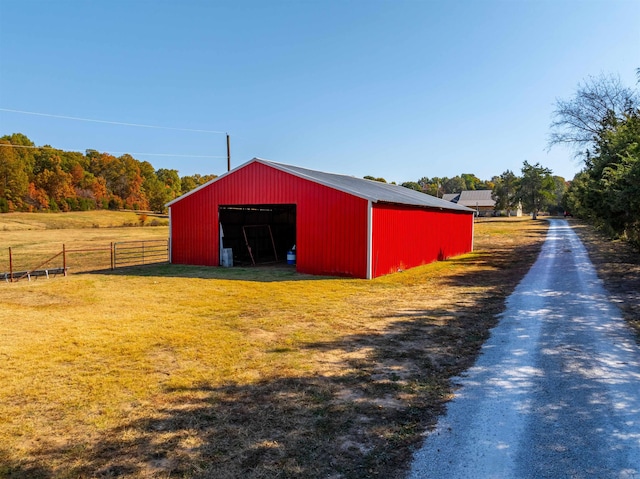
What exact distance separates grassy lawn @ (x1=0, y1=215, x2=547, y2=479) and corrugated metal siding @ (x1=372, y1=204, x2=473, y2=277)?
3915mm

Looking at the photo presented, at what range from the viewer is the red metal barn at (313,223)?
14.2 m

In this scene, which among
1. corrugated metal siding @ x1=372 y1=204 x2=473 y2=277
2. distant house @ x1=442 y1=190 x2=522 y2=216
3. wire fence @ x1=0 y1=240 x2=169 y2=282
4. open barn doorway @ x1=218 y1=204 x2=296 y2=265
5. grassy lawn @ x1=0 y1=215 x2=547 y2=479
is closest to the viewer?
grassy lawn @ x1=0 y1=215 x2=547 y2=479

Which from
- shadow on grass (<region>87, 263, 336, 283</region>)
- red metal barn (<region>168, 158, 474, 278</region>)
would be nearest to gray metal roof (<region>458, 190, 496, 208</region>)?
red metal barn (<region>168, 158, 474, 278</region>)

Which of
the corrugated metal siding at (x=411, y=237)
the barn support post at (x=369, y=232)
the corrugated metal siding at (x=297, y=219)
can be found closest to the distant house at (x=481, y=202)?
the corrugated metal siding at (x=411, y=237)

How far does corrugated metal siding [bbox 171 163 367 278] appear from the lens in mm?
14164

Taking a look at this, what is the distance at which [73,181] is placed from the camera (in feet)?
232

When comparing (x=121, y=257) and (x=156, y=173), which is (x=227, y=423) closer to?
(x=121, y=257)

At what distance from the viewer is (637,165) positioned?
11617 mm

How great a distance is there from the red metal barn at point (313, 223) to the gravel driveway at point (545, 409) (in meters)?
7.01

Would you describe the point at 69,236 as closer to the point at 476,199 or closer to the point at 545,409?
the point at 545,409

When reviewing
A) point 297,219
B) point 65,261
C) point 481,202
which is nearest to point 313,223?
point 297,219

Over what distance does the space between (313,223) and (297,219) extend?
30.0 inches

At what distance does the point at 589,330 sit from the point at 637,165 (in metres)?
7.24

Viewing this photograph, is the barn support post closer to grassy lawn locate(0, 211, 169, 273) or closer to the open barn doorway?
the open barn doorway
